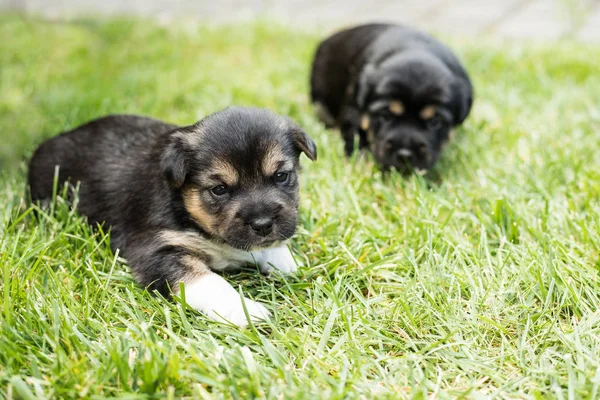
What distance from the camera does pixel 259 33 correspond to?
7.86m

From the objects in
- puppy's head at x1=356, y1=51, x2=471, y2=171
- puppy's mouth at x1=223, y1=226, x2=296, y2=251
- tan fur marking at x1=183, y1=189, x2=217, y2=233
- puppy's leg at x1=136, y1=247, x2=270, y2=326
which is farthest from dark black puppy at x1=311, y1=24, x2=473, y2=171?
puppy's leg at x1=136, y1=247, x2=270, y2=326

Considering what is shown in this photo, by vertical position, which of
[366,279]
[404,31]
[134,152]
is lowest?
[366,279]

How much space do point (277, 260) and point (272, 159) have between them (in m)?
0.61

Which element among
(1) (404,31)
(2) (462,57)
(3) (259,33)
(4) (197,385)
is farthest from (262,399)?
(3) (259,33)

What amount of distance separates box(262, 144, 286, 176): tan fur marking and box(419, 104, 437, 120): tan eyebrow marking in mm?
1791

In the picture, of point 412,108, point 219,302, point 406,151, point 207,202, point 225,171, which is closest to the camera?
point 219,302

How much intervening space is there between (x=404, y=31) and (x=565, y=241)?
273 centimetres

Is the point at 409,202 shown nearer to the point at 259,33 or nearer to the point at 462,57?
the point at 462,57

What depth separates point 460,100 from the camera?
15.5 ft

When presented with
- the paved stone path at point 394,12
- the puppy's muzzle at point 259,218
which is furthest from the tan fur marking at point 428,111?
the paved stone path at point 394,12

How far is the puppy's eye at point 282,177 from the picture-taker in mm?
3237

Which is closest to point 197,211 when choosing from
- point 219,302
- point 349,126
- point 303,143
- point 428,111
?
point 219,302

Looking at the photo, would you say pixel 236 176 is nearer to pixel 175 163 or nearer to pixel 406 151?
pixel 175 163

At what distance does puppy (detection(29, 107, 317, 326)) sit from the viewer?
3.07m
